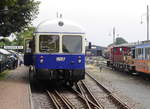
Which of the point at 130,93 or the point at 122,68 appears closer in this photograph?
the point at 130,93

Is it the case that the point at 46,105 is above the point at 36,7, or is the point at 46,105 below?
below

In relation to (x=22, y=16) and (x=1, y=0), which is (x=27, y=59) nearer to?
(x=22, y=16)

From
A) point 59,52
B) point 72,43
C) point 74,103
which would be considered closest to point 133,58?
point 72,43

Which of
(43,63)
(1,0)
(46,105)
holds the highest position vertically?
(1,0)

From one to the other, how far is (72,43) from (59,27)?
3.41 ft

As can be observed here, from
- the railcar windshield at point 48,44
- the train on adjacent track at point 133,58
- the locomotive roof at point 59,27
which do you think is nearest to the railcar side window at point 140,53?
the train on adjacent track at point 133,58

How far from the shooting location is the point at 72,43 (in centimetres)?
1730

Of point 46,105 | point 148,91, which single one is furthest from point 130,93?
point 46,105

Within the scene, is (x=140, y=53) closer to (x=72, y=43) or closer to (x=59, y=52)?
(x=72, y=43)

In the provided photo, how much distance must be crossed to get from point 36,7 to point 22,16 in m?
1.32

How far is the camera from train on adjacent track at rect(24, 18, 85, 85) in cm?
1703

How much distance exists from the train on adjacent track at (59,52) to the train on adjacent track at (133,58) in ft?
18.6

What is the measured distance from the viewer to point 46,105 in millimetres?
13695

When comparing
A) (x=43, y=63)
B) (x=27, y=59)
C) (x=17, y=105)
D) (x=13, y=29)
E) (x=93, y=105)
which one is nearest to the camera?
(x=17, y=105)
